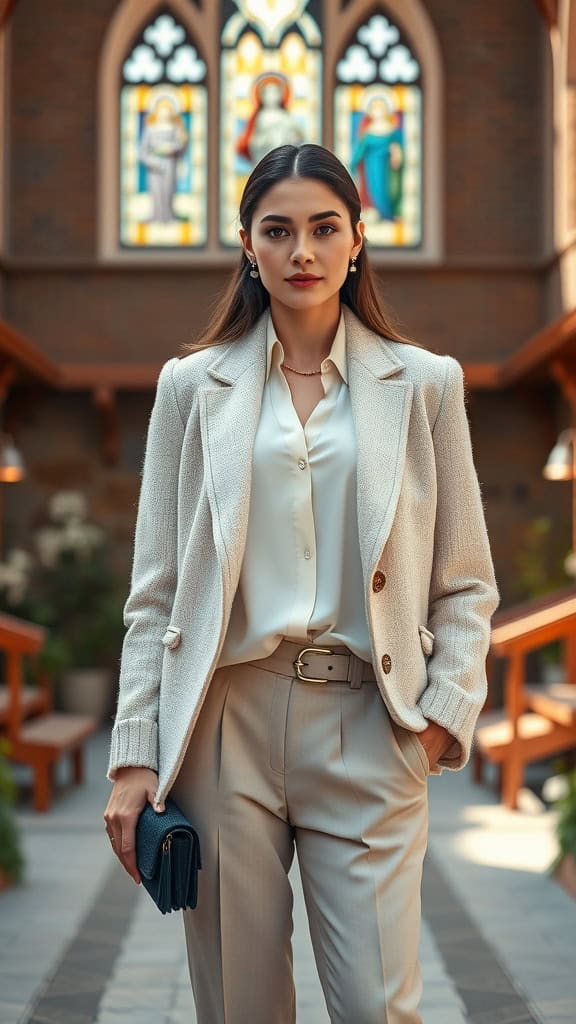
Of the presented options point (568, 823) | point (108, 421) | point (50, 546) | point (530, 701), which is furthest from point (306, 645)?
Answer: point (108, 421)

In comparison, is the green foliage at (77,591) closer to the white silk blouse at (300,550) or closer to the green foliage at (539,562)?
the green foliage at (539,562)

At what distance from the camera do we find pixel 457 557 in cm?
230

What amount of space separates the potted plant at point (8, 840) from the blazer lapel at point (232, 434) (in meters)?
3.78

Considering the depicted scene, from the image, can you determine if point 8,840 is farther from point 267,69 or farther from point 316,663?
point 267,69

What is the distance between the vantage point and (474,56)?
13.0m

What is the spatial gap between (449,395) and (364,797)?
2.06ft

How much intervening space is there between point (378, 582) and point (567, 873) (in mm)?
4134

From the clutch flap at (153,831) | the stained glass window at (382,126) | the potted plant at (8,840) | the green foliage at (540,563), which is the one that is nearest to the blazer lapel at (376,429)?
the clutch flap at (153,831)

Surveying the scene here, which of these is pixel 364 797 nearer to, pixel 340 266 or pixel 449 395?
A: pixel 449 395

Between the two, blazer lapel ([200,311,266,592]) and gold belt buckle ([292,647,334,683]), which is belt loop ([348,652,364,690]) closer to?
gold belt buckle ([292,647,334,683])

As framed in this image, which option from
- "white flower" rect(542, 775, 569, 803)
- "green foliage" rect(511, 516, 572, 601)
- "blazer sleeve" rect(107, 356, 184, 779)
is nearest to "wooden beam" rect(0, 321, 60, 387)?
"green foliage" rect(511, 516, 572, 601)

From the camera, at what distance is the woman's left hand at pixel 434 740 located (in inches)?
86.9

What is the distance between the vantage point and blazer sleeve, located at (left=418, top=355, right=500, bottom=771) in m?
2.26

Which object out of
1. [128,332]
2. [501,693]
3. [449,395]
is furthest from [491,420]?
[449,395]
